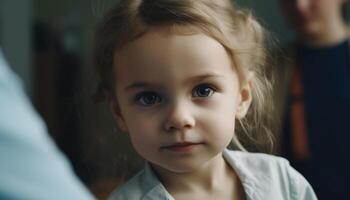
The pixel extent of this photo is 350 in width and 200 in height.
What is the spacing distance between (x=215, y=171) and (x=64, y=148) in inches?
97.2

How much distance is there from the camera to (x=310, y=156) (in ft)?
5.73

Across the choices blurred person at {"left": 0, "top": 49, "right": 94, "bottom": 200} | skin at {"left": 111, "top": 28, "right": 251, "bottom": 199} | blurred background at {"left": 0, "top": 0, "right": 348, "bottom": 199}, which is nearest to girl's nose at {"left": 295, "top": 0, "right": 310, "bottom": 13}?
blurred background at {"left": 0, "top": 0, "right": 348, "bottom": 199}

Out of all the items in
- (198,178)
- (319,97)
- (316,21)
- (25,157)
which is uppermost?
(25,157)

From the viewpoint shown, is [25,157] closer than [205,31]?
Yes

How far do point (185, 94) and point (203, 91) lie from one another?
0.10ft

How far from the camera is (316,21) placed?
1.87 meters

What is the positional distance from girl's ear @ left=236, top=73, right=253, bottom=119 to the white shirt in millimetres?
62

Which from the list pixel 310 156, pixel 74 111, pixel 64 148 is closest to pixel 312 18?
pixel 310 156

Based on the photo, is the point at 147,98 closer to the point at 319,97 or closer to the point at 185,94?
the point at 185,94

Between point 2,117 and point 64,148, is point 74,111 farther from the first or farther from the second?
point 64,148

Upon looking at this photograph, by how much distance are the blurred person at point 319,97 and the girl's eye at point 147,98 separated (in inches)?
35.7

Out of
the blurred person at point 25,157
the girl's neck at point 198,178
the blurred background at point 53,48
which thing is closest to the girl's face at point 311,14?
the blurred background at point 53,48

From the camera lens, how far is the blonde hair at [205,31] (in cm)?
79

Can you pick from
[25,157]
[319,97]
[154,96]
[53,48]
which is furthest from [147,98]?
[53,48]
